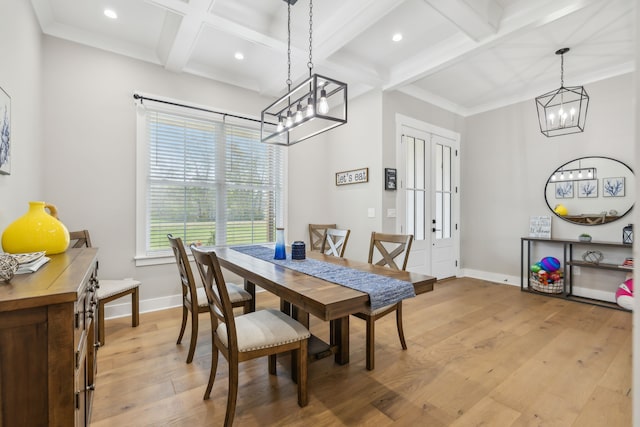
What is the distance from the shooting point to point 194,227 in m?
3.56

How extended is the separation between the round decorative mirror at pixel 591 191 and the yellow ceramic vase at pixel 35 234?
17.4 feet

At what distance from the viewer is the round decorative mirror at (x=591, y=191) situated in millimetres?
3494

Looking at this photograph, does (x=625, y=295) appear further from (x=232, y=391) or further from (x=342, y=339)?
(x=232, y=391)

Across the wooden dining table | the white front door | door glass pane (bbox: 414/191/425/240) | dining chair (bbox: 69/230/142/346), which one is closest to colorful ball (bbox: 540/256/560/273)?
the white front door

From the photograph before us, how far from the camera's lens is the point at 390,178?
12.9 ft

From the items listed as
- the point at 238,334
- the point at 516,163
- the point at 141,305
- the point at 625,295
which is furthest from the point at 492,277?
the point at 141,305

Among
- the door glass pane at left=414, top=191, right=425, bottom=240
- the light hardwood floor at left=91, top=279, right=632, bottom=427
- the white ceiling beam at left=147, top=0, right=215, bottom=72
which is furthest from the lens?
the door glass pane at left=414, top=191, right=425, bottom=240

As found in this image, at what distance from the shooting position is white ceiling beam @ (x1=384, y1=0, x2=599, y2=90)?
7.75ft

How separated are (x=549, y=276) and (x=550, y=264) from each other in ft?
0.53

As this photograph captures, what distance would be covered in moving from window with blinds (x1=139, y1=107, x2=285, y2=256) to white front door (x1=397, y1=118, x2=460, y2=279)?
71.4 inches

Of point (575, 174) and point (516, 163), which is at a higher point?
point (516, 163)

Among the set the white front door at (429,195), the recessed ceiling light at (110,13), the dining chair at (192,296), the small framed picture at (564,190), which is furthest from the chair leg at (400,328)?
the recessed ceiling light at (110,13)

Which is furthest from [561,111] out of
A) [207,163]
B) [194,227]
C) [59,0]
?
[59,0]

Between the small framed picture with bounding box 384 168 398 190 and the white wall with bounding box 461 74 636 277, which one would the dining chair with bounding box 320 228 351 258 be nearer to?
the small framed picture with bounding box 384 168 398 190
